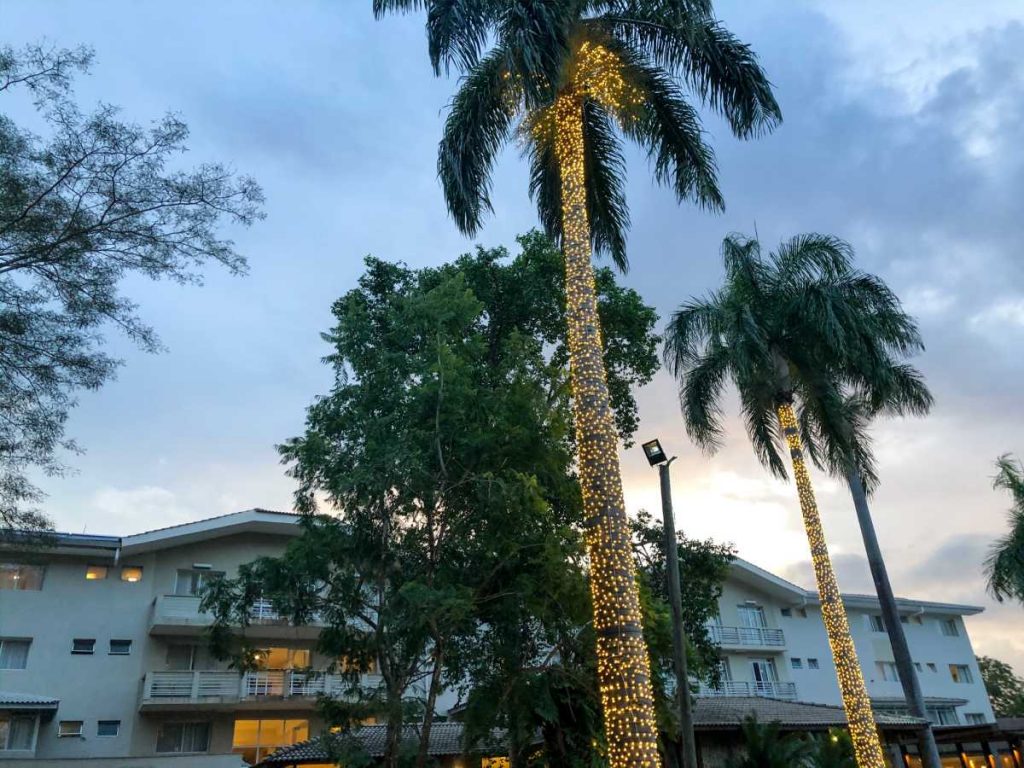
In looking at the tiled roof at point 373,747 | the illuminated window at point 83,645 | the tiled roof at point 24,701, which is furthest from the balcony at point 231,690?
the tiled roof at point 373,747

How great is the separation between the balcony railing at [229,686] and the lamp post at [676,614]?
1315 cm

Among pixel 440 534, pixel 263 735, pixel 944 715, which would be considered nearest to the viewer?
pixel 440 534

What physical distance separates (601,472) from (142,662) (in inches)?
783

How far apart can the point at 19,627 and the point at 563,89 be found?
75.6ft

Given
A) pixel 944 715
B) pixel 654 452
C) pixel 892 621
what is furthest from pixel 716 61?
pixel 944 715

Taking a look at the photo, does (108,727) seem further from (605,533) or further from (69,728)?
(605,533)

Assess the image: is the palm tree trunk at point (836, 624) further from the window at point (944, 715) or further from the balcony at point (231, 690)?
the window at point (944, 715)

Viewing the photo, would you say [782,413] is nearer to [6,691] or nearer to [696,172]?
[696,172]

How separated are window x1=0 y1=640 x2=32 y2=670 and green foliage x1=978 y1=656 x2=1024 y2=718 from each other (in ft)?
218

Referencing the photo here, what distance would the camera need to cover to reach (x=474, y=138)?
15.3 metres

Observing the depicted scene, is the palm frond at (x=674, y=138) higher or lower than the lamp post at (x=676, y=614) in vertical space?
higher

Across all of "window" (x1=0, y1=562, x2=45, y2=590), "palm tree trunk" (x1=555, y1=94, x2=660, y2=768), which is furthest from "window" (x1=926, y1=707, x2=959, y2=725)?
"window" (x1=0, y1=562, x2=45, y2=590)

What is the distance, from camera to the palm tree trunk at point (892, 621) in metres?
22.2

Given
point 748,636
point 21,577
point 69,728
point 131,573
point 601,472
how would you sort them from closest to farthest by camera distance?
point 601,472, point 69,728, point 21,577, point 131,573, point 748,636
